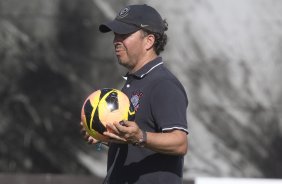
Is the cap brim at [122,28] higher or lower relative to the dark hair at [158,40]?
higher

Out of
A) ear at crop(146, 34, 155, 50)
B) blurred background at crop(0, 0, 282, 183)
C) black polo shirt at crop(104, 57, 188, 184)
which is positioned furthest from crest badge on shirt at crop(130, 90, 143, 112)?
blurred background at crop(0, 0, 282, 183)

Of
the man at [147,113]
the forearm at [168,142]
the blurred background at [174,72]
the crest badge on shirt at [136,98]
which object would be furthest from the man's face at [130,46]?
the blurred background at [174,72]

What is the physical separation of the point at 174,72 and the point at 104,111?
174 inches

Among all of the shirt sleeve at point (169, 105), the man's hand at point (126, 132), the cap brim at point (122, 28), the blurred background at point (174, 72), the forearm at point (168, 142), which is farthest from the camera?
the blurred background at point (174, 72)

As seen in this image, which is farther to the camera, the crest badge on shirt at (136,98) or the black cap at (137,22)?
the black cap at (137,22)

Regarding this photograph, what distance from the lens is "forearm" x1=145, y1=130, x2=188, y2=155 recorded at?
12.6ft

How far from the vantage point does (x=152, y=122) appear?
4098 mm

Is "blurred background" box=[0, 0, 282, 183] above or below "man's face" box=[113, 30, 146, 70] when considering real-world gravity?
below

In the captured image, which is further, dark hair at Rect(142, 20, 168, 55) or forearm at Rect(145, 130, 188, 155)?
dark hair at Rect(142, 20, 168, 55)

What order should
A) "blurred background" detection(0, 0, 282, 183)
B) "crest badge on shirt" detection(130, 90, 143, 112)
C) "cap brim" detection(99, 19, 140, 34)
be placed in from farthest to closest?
1. "blurred background" detection(0, 0, 282, 183)
2. "cap brim" detection(99, 19, 140, 34)
3. "crest badge on shirt" detection(130, 90, 143, 112)

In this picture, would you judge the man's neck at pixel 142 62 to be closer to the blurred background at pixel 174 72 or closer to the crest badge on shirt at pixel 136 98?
the crest badge on shirt at pixel 136 98

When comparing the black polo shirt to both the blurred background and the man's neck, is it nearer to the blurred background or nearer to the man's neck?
the man's neck

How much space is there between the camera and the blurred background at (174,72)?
8320mm

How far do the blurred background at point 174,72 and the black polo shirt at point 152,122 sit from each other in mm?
4101
